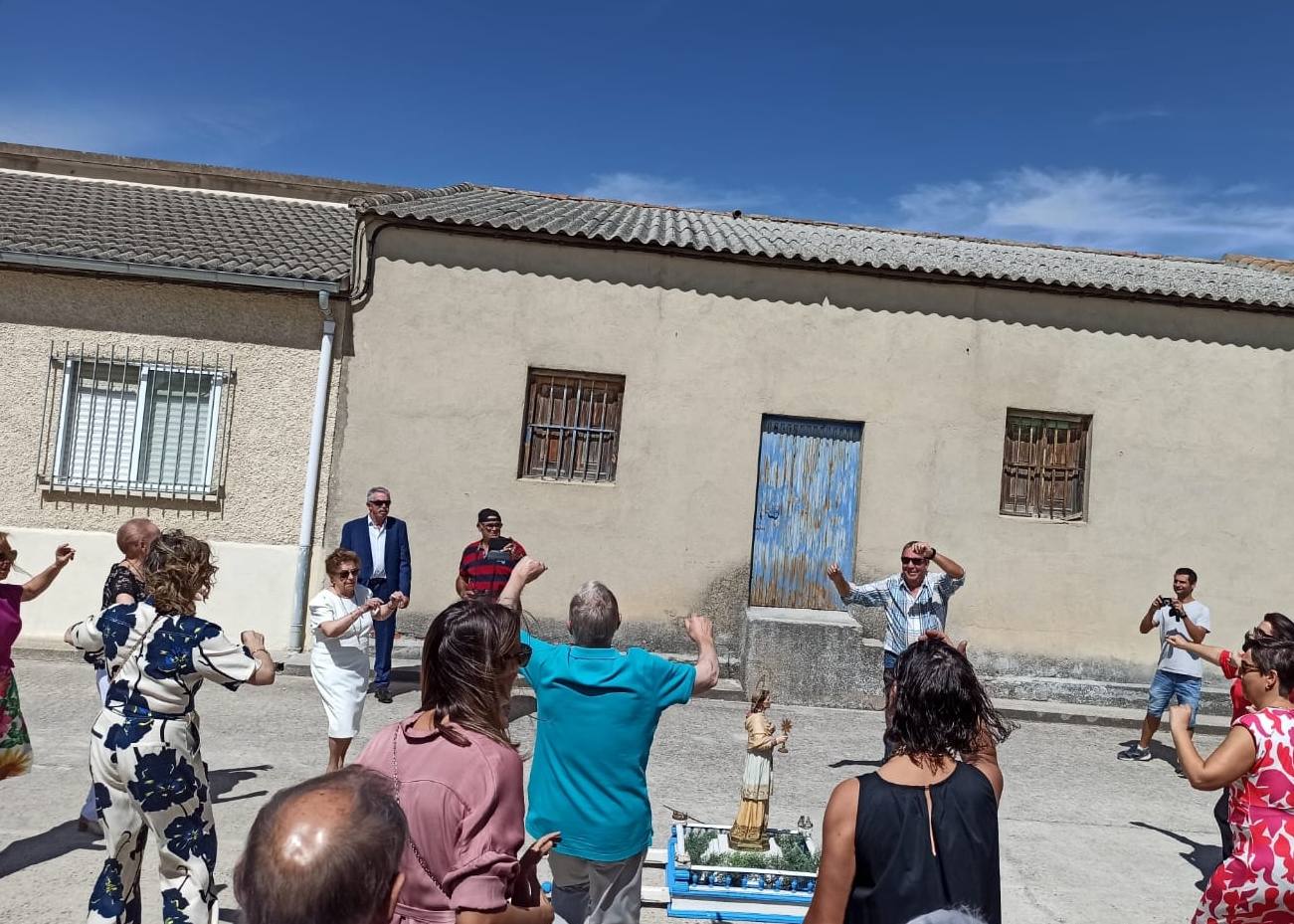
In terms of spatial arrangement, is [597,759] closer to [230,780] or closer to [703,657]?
[703,657]

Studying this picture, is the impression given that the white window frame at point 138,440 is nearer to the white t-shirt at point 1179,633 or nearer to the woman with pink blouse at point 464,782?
the woman with pink blouse at point 464,782

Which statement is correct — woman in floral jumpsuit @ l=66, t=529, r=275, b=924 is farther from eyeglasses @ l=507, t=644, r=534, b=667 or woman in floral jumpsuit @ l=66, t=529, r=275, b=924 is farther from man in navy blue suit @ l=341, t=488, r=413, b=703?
man in navy blue suit @ l=341, t=488, r=413, b=703

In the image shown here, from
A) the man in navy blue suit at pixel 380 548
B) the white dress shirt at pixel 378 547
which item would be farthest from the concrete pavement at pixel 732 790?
the white dress shirt at pixel 378 547

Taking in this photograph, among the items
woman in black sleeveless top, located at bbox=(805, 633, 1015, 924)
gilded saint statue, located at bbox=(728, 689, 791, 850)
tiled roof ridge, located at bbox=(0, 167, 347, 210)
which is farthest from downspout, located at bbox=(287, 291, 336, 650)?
woman in black sleeveless top, located at bbox=(805, 633, 1015, 924)

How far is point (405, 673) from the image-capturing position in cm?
912

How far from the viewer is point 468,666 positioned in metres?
2.55

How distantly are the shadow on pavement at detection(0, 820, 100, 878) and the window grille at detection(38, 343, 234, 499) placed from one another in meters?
4.73

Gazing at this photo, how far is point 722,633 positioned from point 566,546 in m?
1.63

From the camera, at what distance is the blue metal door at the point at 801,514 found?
9859 mm

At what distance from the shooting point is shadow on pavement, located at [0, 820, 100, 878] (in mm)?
4641

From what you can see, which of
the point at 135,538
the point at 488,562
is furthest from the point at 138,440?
the point at 135,538

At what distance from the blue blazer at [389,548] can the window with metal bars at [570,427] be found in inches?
75.0

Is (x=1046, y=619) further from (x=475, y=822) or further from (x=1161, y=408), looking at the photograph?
(x=475, y=822)

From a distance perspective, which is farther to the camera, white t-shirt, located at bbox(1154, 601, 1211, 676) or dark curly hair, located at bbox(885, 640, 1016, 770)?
white t-shirt, located at bbox(1154, 601, 1211, 676)
